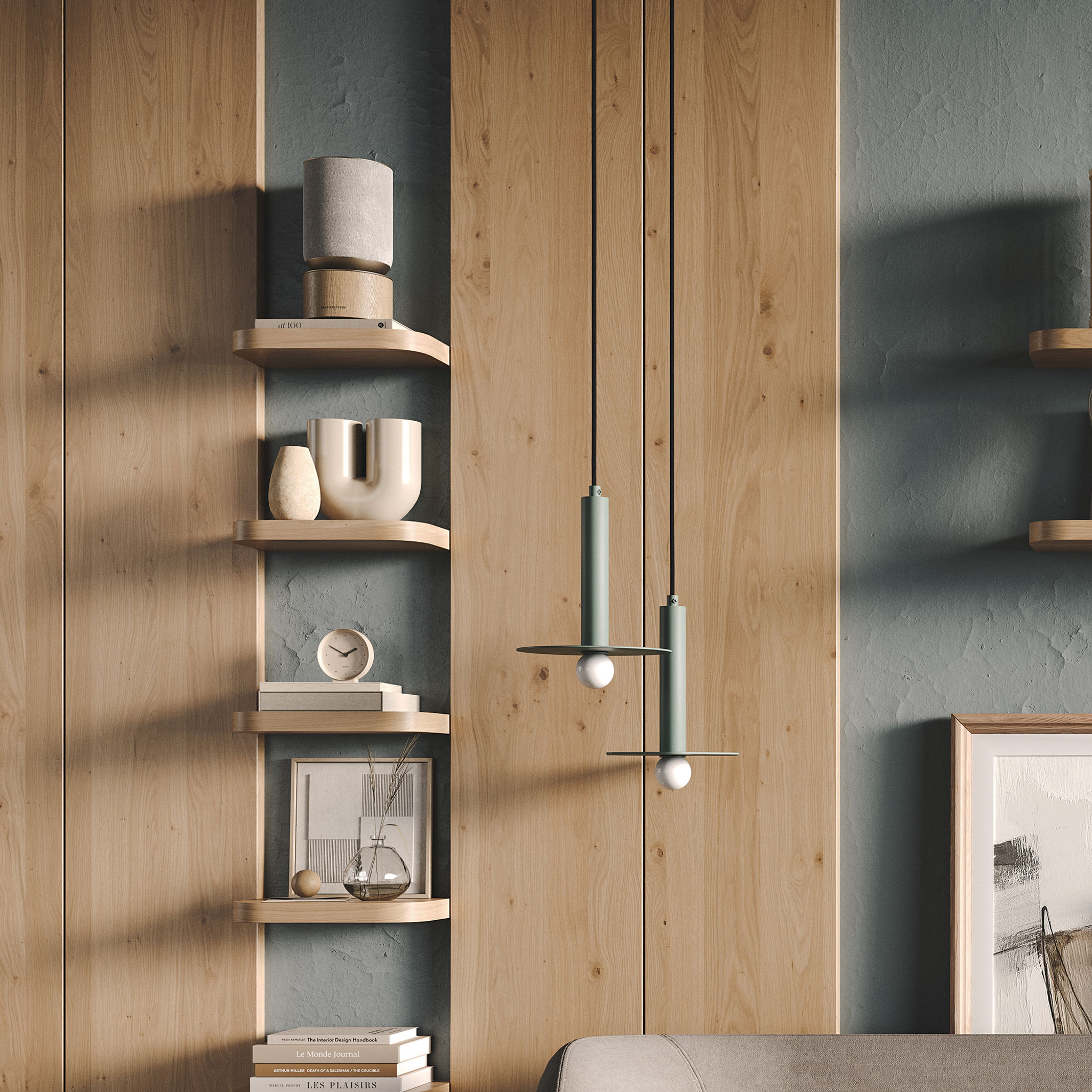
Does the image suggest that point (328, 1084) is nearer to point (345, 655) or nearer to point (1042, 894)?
point (345, 655)

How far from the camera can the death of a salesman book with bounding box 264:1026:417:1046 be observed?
214 cm

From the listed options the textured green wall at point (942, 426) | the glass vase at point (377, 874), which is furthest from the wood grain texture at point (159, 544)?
the textured green wall at point (942, 426)

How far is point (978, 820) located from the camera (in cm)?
223

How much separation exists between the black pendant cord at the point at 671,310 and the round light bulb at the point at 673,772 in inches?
17.1

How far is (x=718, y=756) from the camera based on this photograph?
2293 mm

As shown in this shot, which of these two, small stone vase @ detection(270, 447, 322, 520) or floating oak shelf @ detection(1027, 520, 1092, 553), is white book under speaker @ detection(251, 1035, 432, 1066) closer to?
small stone vase @ detection(270, 447, 322, 520)

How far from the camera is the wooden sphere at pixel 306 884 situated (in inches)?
86.7

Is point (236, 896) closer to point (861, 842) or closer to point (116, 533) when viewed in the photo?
point (116, 533)

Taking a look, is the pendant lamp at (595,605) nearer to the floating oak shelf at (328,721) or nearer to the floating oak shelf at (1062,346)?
the floating oak shelf at (328,721)

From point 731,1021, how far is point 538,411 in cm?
123

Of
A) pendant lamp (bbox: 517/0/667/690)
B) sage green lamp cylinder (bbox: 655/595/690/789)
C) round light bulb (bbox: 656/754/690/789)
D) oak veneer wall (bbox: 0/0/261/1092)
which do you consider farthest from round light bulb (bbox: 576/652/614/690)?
oak veneer wall (bbox: 0/0/261/1092)

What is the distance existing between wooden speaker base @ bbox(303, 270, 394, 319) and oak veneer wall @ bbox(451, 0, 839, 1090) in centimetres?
20

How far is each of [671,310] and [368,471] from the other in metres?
0.68

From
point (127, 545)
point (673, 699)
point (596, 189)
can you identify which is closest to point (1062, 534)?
point (673, 699)
